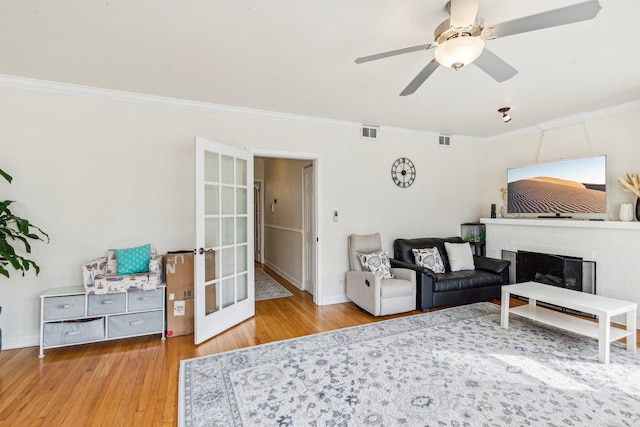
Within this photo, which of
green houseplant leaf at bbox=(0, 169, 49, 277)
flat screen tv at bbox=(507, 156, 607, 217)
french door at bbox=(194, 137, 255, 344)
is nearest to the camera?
green houseplant leaf at bbox=(0, 169, 49, 277)

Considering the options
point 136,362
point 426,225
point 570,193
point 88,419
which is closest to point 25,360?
point 136,362

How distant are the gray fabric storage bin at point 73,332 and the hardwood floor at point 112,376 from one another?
13cm

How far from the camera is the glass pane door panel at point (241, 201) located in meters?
3.52

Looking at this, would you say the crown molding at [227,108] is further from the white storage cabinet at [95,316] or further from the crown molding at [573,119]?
the white storage cabinet at [95,316]

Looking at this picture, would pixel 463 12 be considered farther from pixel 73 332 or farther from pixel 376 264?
pixel 73 332

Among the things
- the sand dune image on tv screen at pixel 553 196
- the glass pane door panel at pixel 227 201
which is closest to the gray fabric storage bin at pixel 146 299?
the glass pane door panel at pixel 227 201

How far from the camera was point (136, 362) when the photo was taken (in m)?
2.59

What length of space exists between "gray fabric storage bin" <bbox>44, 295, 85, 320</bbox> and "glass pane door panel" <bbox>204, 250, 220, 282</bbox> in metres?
1.11

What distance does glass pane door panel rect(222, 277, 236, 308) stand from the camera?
3.30m

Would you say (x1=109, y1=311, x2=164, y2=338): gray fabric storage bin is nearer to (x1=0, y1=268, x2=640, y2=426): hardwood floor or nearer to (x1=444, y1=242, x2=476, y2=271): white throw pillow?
(x1=0, y1=268, x2=640, y2=426): hardwood floor

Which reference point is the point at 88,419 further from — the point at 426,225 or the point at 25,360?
the point at 426,225

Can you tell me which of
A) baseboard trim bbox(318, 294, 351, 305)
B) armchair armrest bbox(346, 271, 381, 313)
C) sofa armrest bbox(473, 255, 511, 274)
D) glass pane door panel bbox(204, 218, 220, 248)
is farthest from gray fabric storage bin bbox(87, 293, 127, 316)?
sofa armrest bbox(473, 255, 511, 274)

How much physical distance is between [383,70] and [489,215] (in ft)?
12.2

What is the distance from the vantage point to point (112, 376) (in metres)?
2.38
